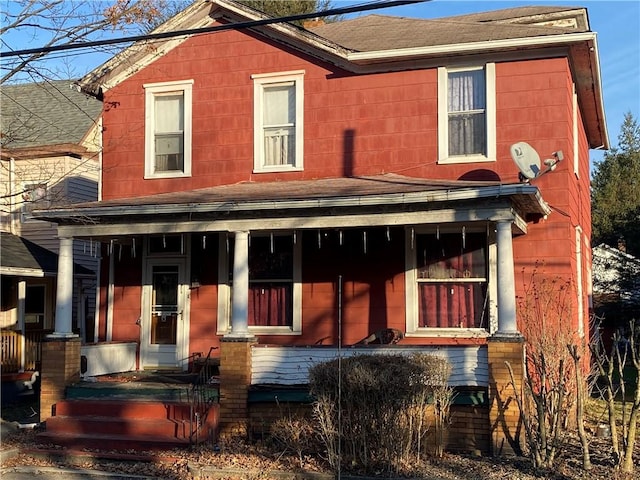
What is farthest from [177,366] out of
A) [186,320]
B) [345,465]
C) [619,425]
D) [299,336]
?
[619,425]

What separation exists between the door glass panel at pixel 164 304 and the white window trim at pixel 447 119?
17.6 ft

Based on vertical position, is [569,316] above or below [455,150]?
below

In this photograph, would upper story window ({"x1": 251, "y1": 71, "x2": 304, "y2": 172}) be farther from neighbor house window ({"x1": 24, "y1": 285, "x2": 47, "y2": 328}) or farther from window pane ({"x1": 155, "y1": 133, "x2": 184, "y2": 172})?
neighbor house window ({"x1": 24, "y1": 285, "x2": 47, "y2": 328})

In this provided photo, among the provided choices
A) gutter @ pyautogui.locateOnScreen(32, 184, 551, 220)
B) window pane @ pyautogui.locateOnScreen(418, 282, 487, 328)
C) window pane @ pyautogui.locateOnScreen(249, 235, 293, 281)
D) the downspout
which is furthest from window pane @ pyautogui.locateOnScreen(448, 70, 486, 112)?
the downspout

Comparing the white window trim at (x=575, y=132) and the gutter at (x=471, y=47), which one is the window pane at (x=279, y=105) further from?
the white window trim at (x=575, y=132)

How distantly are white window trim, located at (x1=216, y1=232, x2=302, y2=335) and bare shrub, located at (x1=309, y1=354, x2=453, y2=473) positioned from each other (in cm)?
382

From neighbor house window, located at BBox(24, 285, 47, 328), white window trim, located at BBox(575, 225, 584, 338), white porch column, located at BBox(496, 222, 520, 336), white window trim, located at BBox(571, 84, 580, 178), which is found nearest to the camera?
white porch column, located at BBox(496, 222, 520, 336)

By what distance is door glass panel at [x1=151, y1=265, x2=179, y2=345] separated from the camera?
44.9ft

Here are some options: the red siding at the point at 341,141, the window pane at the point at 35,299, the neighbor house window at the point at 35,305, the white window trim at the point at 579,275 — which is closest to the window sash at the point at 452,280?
the red siding at the point at 341,141

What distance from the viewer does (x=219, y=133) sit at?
A: 540 inches

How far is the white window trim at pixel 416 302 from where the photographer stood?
11.9m

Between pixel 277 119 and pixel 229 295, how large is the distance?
10.9ft

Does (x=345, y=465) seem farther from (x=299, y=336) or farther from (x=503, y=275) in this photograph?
(x=299, y=336)

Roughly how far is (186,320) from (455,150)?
5679 mm
